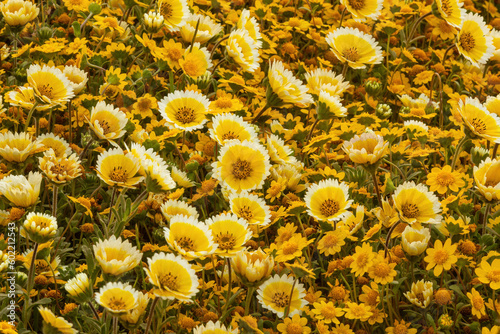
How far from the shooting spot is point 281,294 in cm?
176

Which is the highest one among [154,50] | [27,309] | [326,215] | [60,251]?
[154,50]

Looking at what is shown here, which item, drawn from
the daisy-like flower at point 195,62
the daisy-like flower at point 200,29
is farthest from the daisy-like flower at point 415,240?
the daisy-like flower at point 200,29

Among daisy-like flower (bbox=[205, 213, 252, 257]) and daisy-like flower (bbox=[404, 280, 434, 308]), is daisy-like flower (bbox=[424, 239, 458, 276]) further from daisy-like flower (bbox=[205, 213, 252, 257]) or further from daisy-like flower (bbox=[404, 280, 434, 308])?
daisy-like flower (bbox=[205, 213, 252, 257])

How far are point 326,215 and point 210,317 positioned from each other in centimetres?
46

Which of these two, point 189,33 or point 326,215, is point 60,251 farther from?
point 189,33

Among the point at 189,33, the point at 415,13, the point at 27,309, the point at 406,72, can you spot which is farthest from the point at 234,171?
the point at 415,13

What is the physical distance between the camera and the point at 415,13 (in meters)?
3.11

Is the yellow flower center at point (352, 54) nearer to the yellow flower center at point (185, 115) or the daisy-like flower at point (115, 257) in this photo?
the yellow flower center at point (185, 115)

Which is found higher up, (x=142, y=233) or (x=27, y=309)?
(x=142, y=233)

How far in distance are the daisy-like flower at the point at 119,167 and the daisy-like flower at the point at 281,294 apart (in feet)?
1.57

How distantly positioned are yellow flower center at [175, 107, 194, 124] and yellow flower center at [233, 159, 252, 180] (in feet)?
0.90

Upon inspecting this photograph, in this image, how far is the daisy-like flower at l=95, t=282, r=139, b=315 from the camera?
1.34 metres

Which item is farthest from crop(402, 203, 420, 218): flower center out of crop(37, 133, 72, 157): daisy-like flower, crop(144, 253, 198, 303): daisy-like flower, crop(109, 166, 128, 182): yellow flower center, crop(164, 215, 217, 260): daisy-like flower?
crop(37, 133, 72, 157): daisy-like flower

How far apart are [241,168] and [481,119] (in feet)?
2.69
